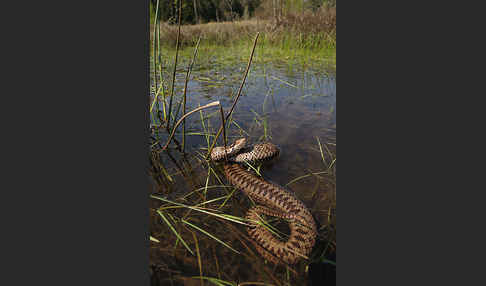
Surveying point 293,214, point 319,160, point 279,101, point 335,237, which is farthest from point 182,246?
point 279,101

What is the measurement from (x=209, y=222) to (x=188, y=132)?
1.42 meters

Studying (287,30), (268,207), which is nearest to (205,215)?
(268,207)

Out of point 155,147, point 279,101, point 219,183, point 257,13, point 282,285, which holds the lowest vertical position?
point 282,285

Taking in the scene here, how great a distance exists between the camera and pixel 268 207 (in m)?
2.19

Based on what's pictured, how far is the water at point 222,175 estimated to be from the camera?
1612mm

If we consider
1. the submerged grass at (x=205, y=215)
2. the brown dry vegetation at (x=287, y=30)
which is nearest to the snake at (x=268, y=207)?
the submerged grass at (x=205, y=215)

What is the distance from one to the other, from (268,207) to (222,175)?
23.3 inches

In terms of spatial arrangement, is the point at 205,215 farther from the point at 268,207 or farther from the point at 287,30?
the point at 287,30

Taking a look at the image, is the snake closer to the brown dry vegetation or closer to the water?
the water

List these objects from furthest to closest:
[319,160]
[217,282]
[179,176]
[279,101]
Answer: [279,101] < [319,160] < [179,176] < [217,282]

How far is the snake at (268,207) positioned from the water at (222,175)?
70 mm

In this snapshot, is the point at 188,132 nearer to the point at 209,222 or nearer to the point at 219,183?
the point at 219,183

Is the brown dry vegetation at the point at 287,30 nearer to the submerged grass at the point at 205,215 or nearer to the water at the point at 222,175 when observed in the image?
the water at the point at 222,175

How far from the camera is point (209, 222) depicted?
75.0 inches
